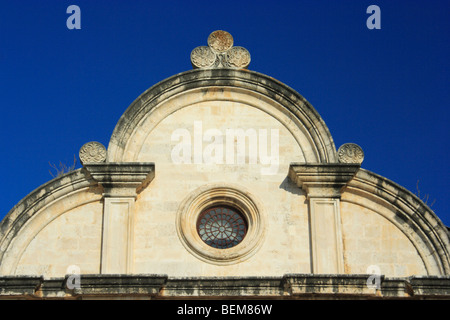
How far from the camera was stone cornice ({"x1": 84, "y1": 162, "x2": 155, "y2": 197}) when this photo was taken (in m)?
20.3

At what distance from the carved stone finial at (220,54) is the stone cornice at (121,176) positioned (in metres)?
3.20

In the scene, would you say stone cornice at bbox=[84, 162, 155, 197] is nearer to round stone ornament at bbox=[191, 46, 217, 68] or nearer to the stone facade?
the stone facade

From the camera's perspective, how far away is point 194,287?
1834 centimetres

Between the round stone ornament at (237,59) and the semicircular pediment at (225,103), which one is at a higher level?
the round stone ornament at (237,59)

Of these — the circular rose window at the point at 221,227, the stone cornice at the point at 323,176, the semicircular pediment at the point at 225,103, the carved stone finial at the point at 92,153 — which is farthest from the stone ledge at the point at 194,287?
the semicircular pediment at the point at 225,103

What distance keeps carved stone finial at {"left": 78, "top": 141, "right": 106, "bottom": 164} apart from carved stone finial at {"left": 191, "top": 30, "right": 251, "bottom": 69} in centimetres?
327

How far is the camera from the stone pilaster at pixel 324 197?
20.0 metres

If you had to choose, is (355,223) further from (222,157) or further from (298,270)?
(222,157)

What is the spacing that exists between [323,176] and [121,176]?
16.0ft

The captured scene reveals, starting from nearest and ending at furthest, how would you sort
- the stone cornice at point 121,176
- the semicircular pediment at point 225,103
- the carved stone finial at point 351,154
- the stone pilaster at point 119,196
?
1. the stone pilaster at point 119,196
2. the stone cornice at point 121,176
3. the carved stone finial at point 351,154
4. the semicircular pediment at point 225,103

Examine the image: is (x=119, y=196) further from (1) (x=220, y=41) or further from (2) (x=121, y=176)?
(1) (x=220, y=41)

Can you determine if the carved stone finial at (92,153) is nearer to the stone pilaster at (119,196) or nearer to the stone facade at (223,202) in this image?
the stone facade at (223,202)
